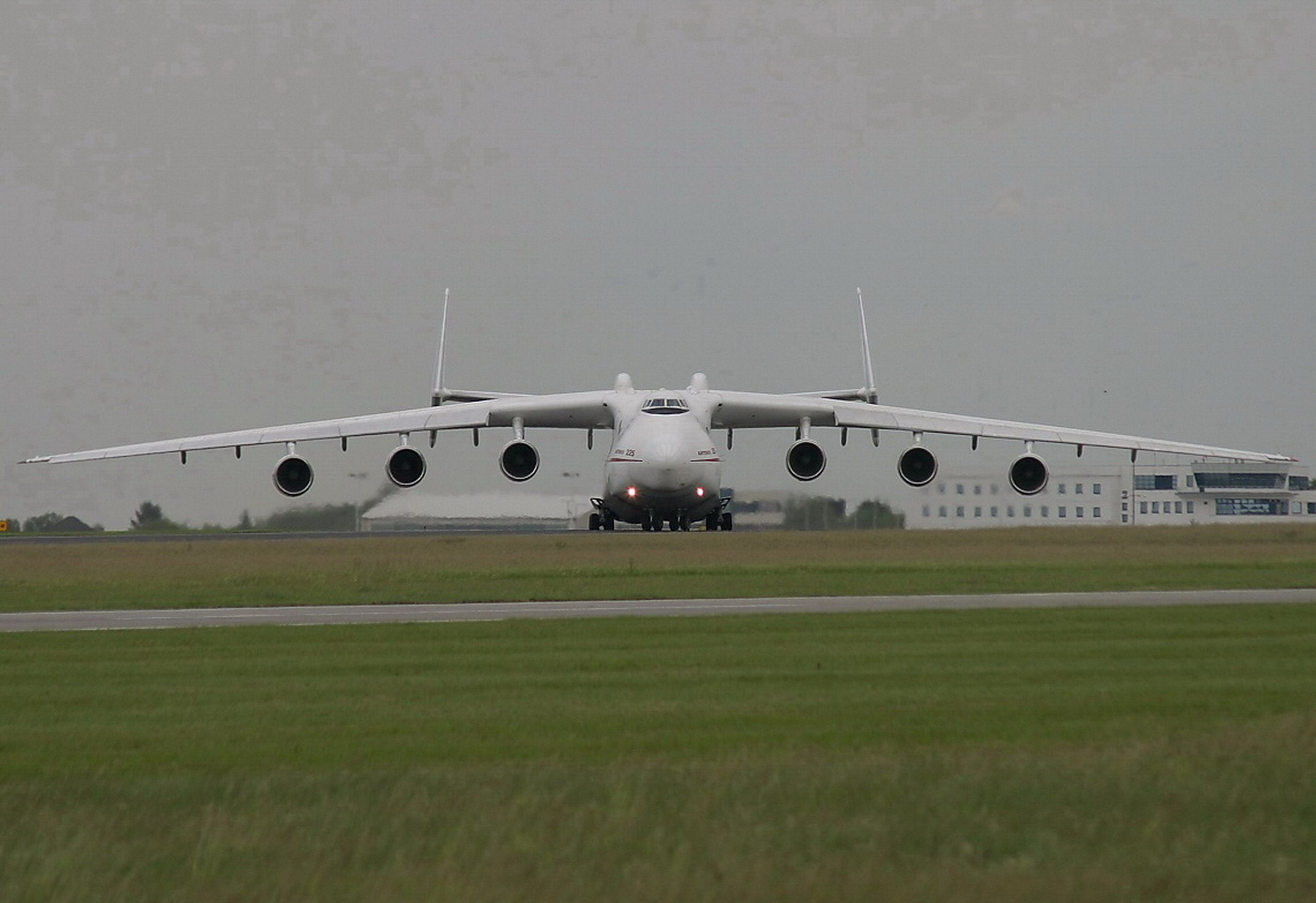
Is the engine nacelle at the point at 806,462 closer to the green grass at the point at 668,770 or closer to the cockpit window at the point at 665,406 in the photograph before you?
the cockpit window at the point at 665,406

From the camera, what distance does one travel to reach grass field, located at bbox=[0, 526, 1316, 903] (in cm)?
597

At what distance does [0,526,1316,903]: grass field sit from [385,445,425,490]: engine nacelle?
21.7 meters

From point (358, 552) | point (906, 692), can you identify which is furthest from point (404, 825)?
point (358, 552)

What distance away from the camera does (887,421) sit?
40719mm

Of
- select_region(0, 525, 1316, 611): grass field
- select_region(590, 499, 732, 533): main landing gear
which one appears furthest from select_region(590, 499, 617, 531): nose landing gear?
select_region(0, 525, 1316, 611): grass field

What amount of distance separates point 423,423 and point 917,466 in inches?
458

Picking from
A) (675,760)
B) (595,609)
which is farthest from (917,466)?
(675,760)

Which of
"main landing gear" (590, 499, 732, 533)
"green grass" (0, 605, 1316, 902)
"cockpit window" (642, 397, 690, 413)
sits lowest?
"green grass" (0, 605, 1316, 902)

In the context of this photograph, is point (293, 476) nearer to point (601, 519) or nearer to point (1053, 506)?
point (601, 519)

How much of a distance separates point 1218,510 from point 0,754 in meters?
58.7

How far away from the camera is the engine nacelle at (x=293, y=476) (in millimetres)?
37844

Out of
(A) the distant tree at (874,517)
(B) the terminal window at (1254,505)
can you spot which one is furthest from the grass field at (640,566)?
(B) the terminal window at (1254,505)

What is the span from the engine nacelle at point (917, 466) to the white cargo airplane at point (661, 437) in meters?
0.03

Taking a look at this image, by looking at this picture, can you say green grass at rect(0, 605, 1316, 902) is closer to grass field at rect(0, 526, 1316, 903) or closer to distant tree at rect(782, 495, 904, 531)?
grass field at rect(0, 526, 1316, 903)
